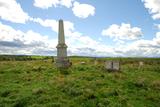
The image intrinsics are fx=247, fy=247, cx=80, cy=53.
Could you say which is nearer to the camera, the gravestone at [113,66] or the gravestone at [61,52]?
the gravestone at [113,66]

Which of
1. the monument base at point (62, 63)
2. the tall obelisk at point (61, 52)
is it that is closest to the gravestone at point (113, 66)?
the monument base at point (62, 63)

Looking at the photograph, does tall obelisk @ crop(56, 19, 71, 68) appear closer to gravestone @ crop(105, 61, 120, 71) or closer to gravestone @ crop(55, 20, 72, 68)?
gravestone @ crop(55, 20, 72, 68)

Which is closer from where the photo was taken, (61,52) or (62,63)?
(62,63)

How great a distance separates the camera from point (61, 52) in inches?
1123

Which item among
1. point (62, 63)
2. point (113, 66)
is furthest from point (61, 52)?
point (113, 66)

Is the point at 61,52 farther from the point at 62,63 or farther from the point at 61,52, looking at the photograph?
the point at 62,63

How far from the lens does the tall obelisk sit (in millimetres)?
28094

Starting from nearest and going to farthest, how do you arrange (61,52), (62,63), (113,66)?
1. (113,66)
2. (62,63)
3. (61,52)

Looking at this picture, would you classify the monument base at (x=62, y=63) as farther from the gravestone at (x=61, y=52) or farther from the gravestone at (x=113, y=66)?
the gravestone at (x=113, y=66)

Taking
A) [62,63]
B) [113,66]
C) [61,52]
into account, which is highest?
[61,52]

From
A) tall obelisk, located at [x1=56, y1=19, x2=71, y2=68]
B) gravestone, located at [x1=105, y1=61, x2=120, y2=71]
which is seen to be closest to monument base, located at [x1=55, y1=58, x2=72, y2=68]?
tall obelisk, located at [x1=56, y1=19, x2=71, y2=68]

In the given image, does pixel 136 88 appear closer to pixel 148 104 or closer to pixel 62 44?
pixel 148 104

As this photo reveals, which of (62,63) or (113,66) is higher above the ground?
(62,63)

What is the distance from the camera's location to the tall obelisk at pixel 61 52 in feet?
92.2
